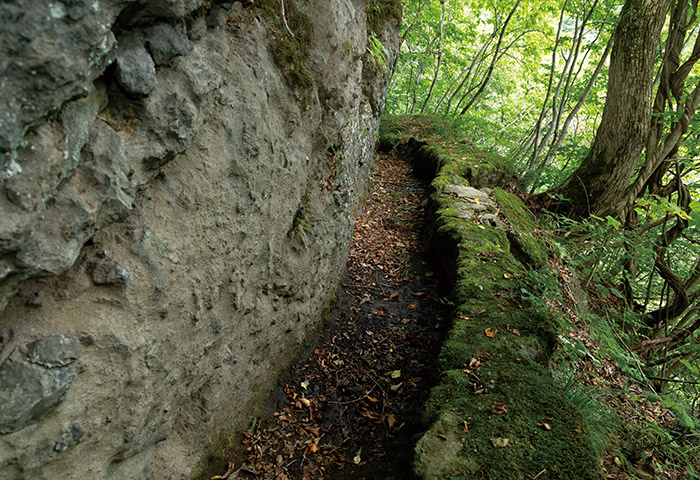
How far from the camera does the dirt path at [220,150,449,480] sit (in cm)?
Answer: 326

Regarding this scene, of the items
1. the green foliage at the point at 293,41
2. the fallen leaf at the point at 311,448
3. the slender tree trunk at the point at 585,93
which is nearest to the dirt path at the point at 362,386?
the fallen leaf at the point at 311,448

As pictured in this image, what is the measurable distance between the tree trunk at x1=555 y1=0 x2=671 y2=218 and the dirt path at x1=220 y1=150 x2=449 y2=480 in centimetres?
348

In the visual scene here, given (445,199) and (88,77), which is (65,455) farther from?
(445,199)

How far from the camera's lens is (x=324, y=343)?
14.7 feet

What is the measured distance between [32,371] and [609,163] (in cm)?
784

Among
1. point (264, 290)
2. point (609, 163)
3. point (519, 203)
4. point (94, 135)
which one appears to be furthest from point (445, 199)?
point (94, 135)

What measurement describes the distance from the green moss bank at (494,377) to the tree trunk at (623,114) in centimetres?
157

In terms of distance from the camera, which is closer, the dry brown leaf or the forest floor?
the forest floor

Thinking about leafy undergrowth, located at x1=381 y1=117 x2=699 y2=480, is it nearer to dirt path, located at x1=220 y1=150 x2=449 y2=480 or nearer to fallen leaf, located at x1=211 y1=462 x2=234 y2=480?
dirt path, located at x1=220 y1=150 x2=449 y2=480

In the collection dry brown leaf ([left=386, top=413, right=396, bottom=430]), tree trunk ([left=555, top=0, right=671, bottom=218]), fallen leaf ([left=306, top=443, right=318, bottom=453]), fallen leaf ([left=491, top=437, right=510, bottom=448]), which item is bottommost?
fallen leaf ([left=306, top=443, right=318, bottom=453])

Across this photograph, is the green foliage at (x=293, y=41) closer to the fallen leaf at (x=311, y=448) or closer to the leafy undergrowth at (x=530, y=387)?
the leafy undergrowth at (x=530, y=387)

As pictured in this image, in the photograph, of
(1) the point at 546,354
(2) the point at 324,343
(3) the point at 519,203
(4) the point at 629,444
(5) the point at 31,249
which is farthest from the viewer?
(3) the point at 519,203

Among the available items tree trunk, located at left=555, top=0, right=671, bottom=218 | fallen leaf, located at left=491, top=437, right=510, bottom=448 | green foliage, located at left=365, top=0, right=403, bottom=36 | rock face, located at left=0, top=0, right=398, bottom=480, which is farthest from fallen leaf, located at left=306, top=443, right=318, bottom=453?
green foliage, located at left=365, top=0, right=403, bottom=36

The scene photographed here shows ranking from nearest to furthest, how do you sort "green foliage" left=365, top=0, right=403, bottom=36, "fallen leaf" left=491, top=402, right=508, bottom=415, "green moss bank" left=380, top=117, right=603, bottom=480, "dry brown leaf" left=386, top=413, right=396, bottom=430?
"green moss bank" left=380, top=117, right=603, bottom=480
"fallen leaf" left=491, top=402, right=508, bottom=415
"dry brown leaf" left=386, top=413, right=396, bottom=430
"green foliage" left=365, top=0, right=403, bottom=36
